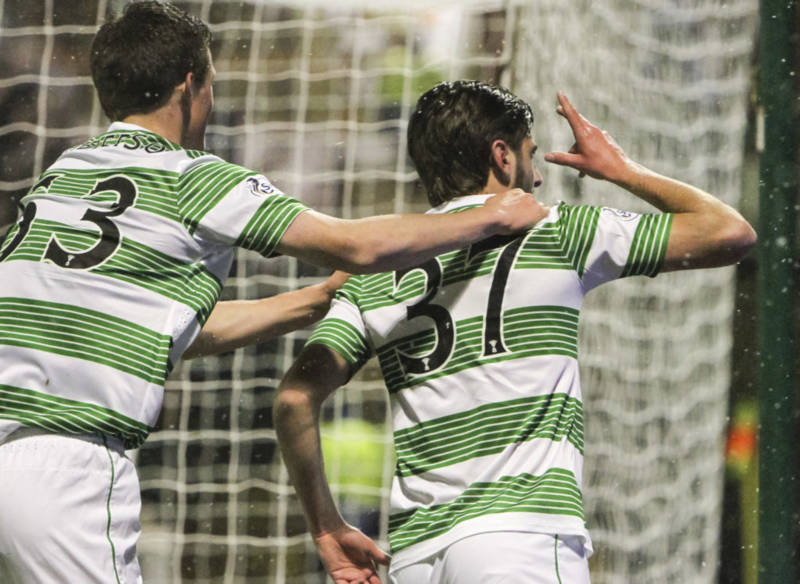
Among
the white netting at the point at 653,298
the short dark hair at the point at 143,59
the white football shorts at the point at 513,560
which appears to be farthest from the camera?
the white netting at the point at 653,298

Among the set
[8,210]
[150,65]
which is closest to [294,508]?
[8,210]

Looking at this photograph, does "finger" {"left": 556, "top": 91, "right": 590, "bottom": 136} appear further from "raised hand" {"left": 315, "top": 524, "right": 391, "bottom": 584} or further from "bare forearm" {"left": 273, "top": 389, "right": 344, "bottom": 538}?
"raised hand" {"left": 315, "top": 524, "right": 391, "bottom": 584}

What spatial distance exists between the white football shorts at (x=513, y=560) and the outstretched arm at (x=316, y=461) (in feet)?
1.37

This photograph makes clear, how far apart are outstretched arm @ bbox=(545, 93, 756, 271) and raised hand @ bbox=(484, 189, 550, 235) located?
23 cm

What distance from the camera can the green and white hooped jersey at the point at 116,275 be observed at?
7.50ft

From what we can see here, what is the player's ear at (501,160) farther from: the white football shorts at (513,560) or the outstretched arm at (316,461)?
the white football shorts at (513,560)

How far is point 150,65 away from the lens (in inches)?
103

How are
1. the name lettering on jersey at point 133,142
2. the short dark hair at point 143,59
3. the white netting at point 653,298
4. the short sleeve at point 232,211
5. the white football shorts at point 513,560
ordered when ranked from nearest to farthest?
the white football shorts at point 513,560 → the short sleeve at point 232,211 → the name lettering on jersey at point 133,142 → the short dark hair at point 143,59 → the white netting at point 653,298

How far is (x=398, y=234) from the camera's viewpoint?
7.82ft

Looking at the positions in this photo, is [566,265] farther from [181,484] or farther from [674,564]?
[181,484]

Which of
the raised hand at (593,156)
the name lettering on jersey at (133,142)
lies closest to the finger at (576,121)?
the raised hand at (593,156)

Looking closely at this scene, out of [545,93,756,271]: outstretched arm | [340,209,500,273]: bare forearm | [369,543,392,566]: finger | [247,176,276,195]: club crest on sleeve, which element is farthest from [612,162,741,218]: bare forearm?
[369,543,392,566]: finger

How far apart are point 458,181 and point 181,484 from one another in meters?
2.89

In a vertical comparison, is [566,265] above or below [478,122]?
below
